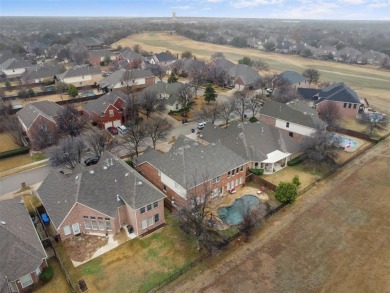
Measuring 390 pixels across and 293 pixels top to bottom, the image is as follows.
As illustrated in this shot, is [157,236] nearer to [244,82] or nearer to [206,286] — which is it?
[206,286]

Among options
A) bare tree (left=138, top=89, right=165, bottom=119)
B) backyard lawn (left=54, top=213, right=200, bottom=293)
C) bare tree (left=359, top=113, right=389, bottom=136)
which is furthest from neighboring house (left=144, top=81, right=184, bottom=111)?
backyard lawn (left=54, top=213, right=200, bottom=293)

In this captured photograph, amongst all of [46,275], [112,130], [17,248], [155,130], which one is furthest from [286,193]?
[112,130]

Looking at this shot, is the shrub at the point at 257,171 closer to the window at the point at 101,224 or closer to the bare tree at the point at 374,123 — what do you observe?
the window at the point at 101,224

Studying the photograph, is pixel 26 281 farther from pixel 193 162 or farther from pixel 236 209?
pixel 236 209

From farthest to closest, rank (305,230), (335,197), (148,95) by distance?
(148,95), (335,197), (305,230)

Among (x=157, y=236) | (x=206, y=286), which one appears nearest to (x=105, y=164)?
(x=157, y=236)

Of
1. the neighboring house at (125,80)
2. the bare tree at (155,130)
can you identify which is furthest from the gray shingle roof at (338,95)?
the neighboring house at (125,80)

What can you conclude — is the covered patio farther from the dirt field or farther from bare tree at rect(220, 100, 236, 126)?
bare tree at rect(220, 100, 236, 126)
